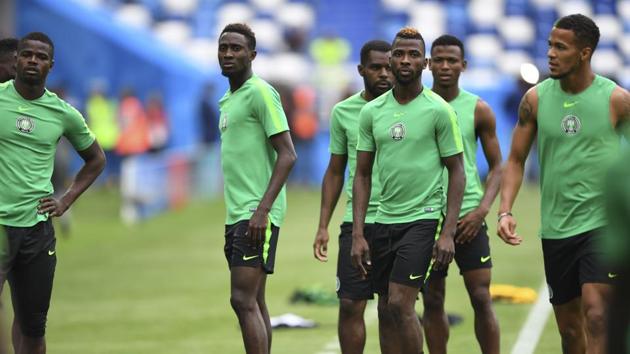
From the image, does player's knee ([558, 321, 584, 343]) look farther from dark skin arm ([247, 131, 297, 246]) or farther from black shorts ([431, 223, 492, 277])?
dark skin arm ([247, 131, 297, 246])

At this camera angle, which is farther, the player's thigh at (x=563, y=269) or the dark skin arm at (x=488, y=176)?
the dark skin arm at (x=488, y=176)

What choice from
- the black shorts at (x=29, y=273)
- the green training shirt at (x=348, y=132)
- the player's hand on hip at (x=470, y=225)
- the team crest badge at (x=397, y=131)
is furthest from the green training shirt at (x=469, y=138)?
the black shorts at (x=29, y=273)

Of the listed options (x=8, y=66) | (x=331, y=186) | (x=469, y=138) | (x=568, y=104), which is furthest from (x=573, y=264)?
(x=8, y=66)

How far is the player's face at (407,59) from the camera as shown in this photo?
8.83m

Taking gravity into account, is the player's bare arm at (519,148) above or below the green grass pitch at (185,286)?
above

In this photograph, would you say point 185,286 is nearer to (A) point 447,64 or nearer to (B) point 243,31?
(A) point 447,64

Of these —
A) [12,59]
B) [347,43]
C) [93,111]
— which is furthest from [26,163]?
[347,43]

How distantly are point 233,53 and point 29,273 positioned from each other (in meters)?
1.94

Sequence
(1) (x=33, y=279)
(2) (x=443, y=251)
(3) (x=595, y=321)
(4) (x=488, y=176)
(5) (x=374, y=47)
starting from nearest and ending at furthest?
(3) (x=595, y=321), (2) (x=443, y=251), (1) (x=33, y=279), (5) (x=374, y=47), (4) (x=488, y=176)

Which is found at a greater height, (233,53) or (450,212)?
(233,53)

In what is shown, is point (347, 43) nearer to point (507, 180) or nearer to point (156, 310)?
point (156, 310)

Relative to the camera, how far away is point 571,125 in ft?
28.1

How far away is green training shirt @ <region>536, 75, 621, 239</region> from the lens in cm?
852

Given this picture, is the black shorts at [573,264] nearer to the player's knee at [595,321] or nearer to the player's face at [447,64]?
the player's knee at [595,321]
